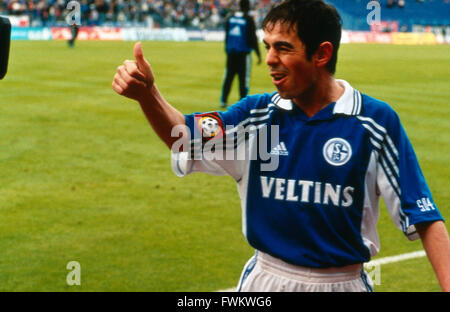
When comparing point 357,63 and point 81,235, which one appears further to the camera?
point 357,63

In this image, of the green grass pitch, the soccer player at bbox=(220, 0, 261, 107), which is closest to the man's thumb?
the green grass pitch

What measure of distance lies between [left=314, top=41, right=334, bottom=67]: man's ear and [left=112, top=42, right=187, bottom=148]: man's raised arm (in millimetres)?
612

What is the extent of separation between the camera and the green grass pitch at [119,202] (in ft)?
18.1

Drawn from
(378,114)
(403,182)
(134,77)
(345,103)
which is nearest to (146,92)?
(134,77)

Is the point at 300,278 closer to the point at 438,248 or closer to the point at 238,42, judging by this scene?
the point at 438,248

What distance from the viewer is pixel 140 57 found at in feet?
8.02

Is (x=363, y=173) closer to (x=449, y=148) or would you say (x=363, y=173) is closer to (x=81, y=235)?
(x=81, y=235)

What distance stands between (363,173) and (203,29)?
1862 inches

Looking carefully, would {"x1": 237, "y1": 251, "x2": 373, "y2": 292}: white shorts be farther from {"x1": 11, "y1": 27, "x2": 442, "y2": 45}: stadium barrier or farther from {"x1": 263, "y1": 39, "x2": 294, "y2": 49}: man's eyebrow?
{"x1": 11, "y1": 27, "x2": 442, "y2": 45}: stadium barrier

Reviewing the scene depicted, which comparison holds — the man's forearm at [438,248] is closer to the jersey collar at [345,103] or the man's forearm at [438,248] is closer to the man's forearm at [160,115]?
the jersey collar at [345,103]

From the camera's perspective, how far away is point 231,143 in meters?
2.83

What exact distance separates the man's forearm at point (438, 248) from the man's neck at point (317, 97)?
24.8 inches

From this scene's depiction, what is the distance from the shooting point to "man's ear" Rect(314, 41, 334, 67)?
270 centimetres

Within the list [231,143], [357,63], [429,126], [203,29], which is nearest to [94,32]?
[203,29]
